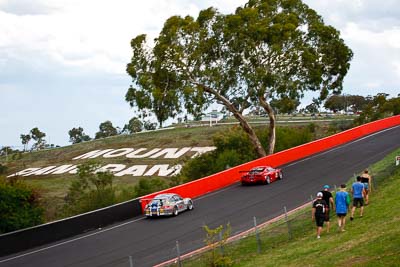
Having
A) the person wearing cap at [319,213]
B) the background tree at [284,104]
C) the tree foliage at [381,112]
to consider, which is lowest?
the person wearing cap at [319,213]

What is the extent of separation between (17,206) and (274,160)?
2483 cm

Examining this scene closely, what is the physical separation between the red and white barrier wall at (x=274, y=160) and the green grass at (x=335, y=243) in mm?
14656

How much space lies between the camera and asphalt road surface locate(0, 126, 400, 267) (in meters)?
23.3

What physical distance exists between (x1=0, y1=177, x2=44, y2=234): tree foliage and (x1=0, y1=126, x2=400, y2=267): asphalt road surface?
446 cm

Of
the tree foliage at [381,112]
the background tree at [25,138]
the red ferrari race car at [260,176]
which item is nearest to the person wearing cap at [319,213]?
the red ferrari race car at [260,176]

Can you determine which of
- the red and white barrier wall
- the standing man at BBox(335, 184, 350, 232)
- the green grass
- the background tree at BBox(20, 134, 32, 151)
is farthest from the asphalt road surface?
the background tree at BBox(20, 134, 32, 151)

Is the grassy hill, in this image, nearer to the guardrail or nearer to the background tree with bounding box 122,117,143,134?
the guardrail

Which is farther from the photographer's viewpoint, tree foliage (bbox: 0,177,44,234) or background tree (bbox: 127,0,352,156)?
background tree (bbox: 127,0,352,156)

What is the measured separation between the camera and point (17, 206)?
31.6 m

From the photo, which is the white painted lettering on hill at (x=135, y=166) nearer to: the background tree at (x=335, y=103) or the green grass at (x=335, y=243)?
the green grass at (x=335, y=243)

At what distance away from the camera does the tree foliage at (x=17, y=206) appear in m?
30.8

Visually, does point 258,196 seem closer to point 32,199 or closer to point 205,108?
point 32,199

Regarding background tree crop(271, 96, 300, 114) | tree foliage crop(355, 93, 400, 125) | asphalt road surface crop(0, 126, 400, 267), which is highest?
background tree crop(271, 96, 300, 114)

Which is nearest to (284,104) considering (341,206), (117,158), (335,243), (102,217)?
(102,217)
